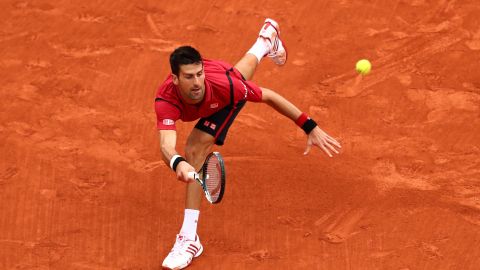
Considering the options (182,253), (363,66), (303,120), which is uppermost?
(363,66)

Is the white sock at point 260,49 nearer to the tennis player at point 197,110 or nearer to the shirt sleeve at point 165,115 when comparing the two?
the tennis player at point 197,110

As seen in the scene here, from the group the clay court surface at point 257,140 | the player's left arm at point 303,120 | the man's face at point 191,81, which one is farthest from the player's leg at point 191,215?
the player's left arm at point 303,120

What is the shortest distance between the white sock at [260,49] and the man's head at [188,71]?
1392 millimetres

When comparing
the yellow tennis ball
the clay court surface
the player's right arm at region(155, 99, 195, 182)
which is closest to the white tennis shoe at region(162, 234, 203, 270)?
the clay court surface

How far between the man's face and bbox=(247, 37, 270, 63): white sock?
1.36 meters

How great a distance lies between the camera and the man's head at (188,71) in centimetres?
742

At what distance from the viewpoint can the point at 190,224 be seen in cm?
789

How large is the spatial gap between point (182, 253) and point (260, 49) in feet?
7.37

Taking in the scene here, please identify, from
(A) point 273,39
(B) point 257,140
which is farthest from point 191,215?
(A) point 273,39

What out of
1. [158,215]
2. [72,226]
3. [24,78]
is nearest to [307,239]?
[158,215]

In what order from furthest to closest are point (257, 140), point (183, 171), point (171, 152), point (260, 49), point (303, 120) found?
point (257, 140)
point (260, 49)
point (303, 120)
point (171, 152)
point (183, 171)

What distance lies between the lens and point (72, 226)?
824cm

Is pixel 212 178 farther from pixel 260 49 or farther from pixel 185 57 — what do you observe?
pixel 260 49

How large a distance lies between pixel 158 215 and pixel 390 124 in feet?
8.70
